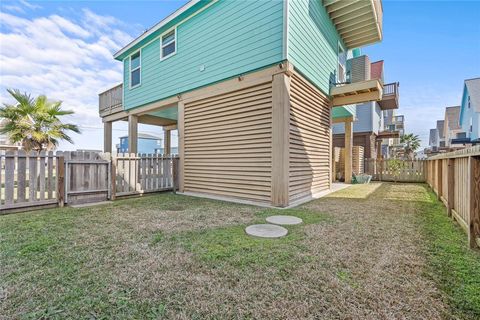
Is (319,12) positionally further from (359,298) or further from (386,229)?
(359,298)

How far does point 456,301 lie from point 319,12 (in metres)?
7.49

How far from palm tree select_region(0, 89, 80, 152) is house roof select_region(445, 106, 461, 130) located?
3649 cm

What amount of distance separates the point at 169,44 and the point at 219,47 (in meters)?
2.84

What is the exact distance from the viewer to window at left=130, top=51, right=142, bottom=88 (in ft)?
31.2

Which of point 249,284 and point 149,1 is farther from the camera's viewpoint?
point 149,1

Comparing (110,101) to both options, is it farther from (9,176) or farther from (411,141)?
(411,141)

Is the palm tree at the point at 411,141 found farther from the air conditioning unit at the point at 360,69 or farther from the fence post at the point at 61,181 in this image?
the fence post at the point at 61,181

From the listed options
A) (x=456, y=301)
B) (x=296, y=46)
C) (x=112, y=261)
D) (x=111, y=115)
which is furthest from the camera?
(x=111, y=115)

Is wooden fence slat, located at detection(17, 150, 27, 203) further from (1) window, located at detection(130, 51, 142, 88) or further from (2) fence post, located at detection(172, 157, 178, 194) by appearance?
(1) window, located at detection(130, 51, 142, 88)

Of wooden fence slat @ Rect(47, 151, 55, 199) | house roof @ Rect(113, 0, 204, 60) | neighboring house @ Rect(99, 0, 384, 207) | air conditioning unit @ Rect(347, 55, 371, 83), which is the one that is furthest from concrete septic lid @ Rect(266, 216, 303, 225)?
air conditioning unit @ Rect(347, 55, 371, 83)

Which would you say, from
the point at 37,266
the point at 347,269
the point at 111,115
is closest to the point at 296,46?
the point at 347,269

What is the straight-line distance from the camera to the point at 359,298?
5.54ft

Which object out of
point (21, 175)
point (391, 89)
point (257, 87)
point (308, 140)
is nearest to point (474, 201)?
point (308, 140)

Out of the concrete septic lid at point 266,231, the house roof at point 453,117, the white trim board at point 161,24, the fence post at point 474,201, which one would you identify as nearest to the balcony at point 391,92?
the white trim board at point 161,24
